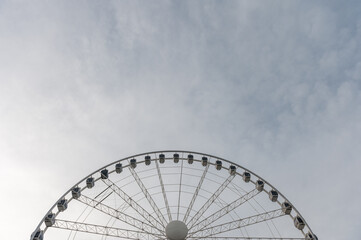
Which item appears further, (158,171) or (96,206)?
(158,171)

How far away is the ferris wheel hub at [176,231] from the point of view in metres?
22.2

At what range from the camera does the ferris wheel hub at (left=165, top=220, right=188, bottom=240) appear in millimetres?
22250

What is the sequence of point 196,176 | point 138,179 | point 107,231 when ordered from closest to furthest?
point 107,231 → point 138,179 → point 196,176

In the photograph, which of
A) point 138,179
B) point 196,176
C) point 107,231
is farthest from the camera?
point 196,176

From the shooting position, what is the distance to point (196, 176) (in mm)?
29594

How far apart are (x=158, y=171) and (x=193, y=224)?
684 centimetres

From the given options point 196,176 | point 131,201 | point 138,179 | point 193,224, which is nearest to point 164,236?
point 193,224

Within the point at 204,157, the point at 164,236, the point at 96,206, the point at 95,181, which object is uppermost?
the point at 204,157

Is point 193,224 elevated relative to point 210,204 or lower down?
lower down

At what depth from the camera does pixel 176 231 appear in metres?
22.4

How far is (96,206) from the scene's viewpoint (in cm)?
2380

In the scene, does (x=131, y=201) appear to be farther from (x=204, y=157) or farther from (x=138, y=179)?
(x=204, y=157)

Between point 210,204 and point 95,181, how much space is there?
41.3 feet

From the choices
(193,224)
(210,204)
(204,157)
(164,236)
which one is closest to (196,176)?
(204,157)
